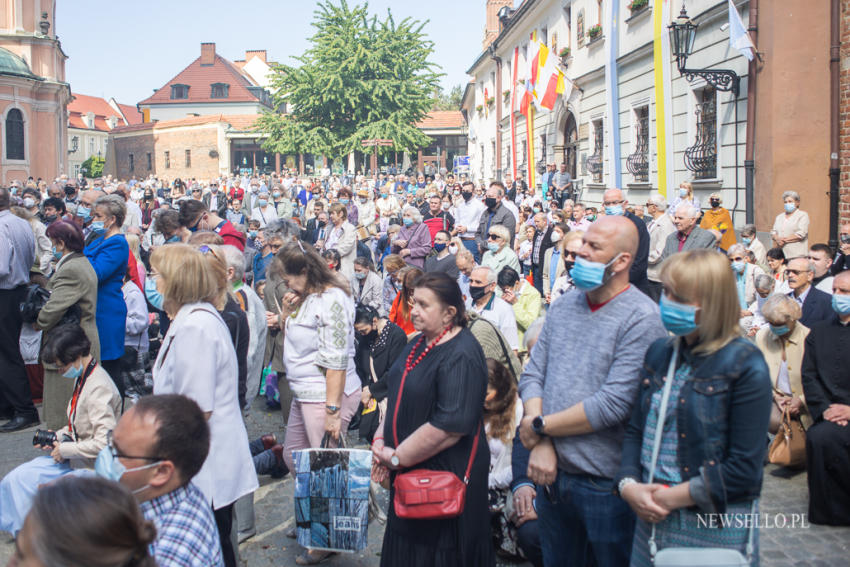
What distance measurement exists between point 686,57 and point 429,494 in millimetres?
11868

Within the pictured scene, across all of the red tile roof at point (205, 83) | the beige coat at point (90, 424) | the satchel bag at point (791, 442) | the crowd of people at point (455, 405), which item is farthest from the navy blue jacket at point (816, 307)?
the red tile roof at point (205, 83)

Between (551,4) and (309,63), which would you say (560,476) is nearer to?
(551,4)

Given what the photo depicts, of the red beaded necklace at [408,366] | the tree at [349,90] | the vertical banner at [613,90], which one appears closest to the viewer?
the red beaded necklace at [408,366]

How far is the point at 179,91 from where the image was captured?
79625mm

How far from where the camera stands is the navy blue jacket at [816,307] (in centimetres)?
639

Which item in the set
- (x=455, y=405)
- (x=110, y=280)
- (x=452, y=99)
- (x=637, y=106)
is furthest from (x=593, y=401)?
(x=452, y=99)

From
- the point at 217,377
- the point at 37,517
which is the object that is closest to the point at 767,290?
the point at 217,377

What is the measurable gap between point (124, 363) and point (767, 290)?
6427 millimetres

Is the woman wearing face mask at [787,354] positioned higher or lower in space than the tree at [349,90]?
lower

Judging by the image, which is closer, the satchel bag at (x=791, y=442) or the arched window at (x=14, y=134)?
the satchel bag at (x=791, y=442)

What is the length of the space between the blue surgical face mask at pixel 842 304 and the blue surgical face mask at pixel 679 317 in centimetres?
316

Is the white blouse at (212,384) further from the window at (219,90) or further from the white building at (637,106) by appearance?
the window at (219,90)

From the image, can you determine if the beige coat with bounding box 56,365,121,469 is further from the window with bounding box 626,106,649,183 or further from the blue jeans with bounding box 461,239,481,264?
the window with bounding box 626,106,649,183

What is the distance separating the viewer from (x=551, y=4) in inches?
996
